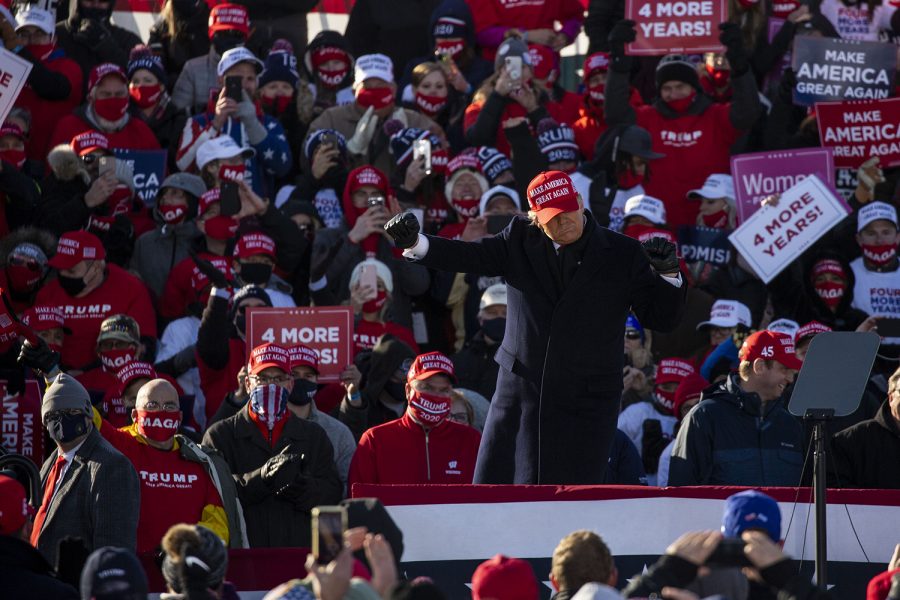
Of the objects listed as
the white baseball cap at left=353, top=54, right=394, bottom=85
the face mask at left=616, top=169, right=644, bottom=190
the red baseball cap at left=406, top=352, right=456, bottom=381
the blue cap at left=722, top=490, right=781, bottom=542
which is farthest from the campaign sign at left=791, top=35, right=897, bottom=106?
the blue cap at left=722, top=490, right=781, bottom=542

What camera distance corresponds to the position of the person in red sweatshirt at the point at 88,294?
11.6 meters

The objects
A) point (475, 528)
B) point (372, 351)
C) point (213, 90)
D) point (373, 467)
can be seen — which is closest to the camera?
point (475, 528)

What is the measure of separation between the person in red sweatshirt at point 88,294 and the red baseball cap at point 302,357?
126 cm

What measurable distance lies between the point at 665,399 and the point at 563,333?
302 cm

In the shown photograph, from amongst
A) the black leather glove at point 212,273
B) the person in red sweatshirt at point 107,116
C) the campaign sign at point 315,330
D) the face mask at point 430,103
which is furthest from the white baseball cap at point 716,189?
the person in red sweatshirt at point 107,116

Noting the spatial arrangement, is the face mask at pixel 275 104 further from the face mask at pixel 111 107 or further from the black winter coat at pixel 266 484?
the black winter coat at pixel 266 484

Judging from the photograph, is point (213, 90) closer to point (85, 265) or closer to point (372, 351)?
point (85, 265)

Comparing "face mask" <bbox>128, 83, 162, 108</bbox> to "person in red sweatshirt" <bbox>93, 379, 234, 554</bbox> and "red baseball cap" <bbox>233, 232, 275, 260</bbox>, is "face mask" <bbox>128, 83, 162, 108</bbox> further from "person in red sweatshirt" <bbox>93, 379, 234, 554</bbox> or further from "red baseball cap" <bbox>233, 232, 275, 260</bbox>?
"person in red sweatshirt" <bbox>93, 379, 234, 554</bbox>

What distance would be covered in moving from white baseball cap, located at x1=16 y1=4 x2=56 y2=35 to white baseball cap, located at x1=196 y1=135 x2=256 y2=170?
65.7 inches

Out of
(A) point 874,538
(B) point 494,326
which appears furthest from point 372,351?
(A) point 874,538

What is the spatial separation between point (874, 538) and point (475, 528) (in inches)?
71.0

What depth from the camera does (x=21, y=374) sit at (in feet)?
34.9

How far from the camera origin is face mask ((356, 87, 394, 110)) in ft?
45.6

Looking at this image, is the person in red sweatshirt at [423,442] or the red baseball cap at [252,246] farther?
the red baseball cap at [252,246]
